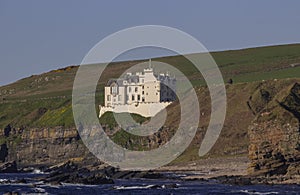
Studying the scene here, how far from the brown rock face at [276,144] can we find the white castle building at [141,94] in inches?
2255

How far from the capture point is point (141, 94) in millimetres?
161000

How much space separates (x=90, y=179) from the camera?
106062 millimetres

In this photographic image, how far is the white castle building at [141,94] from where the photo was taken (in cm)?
15850

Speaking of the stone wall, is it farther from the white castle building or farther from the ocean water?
the ocean water

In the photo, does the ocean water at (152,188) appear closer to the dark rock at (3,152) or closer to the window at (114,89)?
the window at (114,89)

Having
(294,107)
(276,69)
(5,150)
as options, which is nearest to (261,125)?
(294,107)

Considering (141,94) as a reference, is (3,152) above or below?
below

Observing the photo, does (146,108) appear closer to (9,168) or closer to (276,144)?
(9,168)

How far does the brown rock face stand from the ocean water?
482 centimetres

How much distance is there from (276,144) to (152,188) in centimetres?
1317

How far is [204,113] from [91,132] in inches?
901

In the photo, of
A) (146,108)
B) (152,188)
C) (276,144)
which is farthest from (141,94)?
(152,188)

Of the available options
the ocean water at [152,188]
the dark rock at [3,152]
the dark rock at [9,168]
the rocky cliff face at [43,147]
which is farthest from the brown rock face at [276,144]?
the dark rock at [3,152]

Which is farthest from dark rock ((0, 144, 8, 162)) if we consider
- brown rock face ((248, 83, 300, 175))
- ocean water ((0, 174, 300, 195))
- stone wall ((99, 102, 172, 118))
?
brown rock face ((248, 83, 300, 175))
